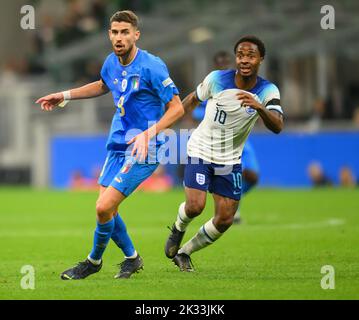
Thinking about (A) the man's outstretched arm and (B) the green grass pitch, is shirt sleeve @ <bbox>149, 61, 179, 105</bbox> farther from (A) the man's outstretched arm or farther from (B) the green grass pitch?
(B) the green grass pitch

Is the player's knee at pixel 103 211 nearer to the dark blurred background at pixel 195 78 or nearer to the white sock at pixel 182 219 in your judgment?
the white sock at pixel 182 219

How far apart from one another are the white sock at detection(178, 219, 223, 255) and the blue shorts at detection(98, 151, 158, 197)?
981mm

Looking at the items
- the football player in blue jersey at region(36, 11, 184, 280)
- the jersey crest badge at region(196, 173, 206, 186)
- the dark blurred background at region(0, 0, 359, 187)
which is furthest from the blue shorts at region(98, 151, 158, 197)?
the dark blurred background at region(0, 0, 359, 187)

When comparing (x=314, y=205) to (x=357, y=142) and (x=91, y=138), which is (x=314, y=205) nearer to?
(x=357, y=142)

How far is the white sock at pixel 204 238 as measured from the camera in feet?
36.0

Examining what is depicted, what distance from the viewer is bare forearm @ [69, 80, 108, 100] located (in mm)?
10773

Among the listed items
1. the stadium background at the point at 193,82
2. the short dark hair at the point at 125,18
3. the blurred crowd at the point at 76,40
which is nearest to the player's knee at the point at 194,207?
the short dark hair at the point at 125,18

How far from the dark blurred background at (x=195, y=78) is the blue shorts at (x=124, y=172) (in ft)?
51.1

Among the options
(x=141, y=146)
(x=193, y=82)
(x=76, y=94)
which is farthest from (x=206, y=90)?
(x=193, y=82)

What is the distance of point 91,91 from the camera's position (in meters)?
10.8

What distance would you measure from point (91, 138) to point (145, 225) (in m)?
10.1

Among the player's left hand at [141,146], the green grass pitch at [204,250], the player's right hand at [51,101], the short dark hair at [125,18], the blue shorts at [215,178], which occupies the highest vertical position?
the short dark hair at [125,18]

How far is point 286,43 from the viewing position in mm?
28266
